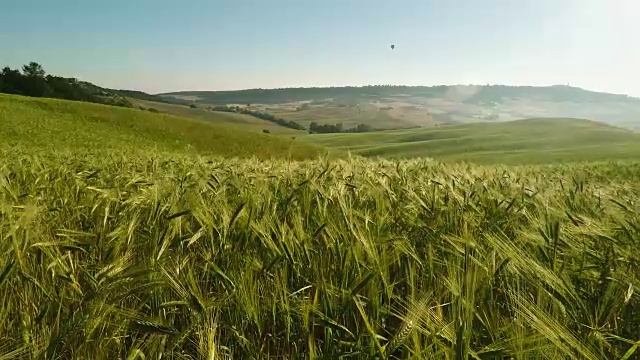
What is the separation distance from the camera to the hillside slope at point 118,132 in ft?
93.2

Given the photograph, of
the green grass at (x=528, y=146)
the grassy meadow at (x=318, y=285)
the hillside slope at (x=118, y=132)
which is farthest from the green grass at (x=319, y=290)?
the green grass at (x=528, y=146)

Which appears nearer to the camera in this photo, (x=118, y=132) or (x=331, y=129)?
(x=118, y=132)

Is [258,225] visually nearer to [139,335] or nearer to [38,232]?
[139,335]

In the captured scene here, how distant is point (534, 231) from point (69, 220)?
231 centimetres

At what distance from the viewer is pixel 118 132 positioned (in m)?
33.2

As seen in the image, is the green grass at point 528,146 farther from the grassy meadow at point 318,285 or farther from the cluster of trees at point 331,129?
the cluster of trees at point 331,129

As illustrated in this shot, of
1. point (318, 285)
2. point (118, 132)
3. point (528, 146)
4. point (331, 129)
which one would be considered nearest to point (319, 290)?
point (318, 285)

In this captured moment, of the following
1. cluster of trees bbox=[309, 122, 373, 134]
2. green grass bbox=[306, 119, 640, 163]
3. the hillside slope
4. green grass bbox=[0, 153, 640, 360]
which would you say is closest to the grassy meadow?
green grass bbox=[0, 153, 640, 360]

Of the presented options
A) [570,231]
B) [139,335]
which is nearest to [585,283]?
[570,231]

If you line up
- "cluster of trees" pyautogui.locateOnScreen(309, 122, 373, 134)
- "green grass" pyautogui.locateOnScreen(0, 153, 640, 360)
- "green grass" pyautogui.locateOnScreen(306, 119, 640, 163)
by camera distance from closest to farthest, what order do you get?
1. "green grass" pyautogui.locateOnScreen(0, 153, 640, 360)
2. "green grass" pyautogui.locateOnScreen(306, 119, 640, 163)
3. "cluster of trees" pyautogui.locateOnScreen(309, 122, 373, 134)

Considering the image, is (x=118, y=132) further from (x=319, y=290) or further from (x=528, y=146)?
(x=528, y=146)

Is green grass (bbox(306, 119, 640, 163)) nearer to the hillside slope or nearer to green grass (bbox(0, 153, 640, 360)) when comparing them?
Answer: the hillside slope

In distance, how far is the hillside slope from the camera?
2842cm

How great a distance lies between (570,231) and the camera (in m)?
1.80
